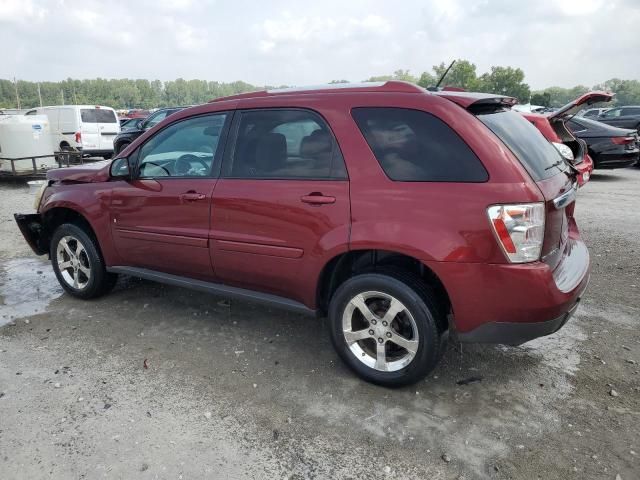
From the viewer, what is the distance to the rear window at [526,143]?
9.11 feet

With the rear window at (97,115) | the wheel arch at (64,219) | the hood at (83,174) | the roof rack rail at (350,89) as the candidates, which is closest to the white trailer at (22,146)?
the rear window at (97,115)

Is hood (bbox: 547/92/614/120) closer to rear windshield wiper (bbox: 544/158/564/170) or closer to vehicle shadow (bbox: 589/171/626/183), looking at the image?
rear windshield wiper (bbox: 544/158/564/170)

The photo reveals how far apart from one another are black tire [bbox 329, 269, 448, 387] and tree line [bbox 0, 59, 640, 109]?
9454cm

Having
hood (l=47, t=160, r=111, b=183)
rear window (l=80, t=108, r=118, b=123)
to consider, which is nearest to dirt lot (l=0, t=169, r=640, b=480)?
hood (l=47, t=160, r=111, b=183)

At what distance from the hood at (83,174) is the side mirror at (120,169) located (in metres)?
0.09

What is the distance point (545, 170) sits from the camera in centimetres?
290

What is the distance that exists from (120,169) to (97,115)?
13.5 metres

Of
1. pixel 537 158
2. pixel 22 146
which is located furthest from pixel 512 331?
pixel 22 146

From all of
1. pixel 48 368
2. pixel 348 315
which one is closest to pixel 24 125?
pixel 48 368

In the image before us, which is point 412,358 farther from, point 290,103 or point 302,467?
point 290,103

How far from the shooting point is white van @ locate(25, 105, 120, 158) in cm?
1556

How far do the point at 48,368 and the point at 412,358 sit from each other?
2446 mm

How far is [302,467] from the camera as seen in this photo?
244cm

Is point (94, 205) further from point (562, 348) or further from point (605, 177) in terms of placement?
point (605, 177)
